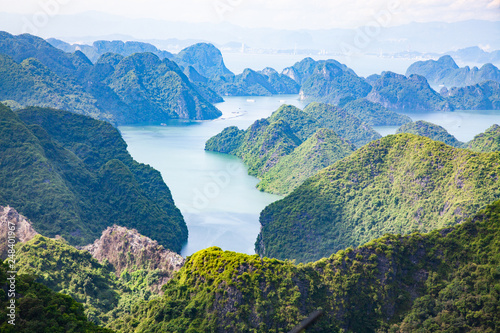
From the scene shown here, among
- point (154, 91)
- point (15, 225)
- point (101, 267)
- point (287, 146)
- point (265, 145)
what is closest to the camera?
point (101, 267)

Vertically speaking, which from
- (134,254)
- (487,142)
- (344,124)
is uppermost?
(487,142)

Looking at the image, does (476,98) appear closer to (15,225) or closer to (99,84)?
(99,84)

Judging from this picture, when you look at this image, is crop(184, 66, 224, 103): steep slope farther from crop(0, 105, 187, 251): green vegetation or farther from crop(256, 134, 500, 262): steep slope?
crop(256, 134, 500, 262): steep slope

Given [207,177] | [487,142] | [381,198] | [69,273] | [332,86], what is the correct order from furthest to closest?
1. [332,86]
2. [207,177]
3. [487,142]
4. [381,198]
5. [69,273]

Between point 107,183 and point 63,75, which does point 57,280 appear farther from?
point 63,75

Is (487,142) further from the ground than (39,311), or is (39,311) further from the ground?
(39,311)

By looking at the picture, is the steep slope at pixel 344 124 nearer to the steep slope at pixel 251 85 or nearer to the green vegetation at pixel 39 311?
the steep slope at pixel 251 85

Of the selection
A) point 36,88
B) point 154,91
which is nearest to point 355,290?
point 36,88
